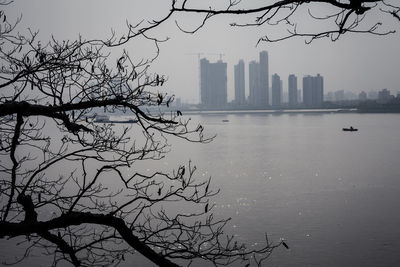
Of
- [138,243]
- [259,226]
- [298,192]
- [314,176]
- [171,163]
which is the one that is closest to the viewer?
[138,243]

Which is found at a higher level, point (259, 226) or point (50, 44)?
point (50, 44)

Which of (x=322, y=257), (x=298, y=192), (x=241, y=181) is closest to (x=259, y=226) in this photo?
(x=322, y=257)

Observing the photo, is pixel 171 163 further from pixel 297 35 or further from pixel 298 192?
pixel 297 35

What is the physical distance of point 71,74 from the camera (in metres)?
4.31

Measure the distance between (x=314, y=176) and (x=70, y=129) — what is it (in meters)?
36.0

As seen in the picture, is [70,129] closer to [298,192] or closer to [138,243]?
[138,243]

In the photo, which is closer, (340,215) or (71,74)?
(71,74)

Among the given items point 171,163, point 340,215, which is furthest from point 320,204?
point 171,163

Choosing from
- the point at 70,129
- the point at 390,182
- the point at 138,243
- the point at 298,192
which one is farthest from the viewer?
the point at 390,182

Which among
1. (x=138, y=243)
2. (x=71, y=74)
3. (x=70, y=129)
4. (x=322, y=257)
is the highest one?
(x=71, y=74)

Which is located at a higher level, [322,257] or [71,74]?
[71,74]

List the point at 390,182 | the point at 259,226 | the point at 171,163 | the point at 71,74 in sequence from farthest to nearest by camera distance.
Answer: the point at 171,163, the point at 390,182, the point at 259,226, the point at 71,74

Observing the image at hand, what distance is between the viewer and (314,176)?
37.4m

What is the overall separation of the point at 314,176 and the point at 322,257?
20115 mm
